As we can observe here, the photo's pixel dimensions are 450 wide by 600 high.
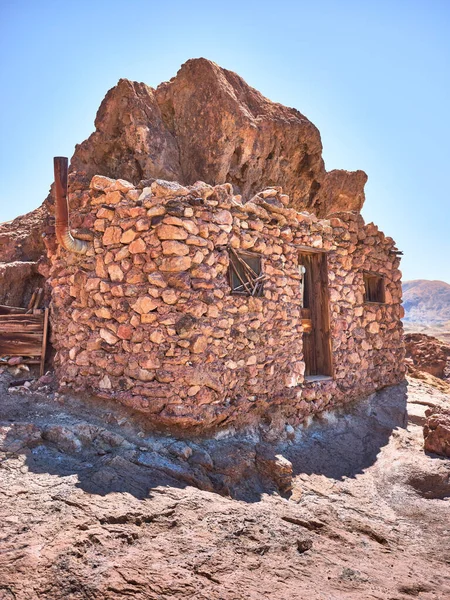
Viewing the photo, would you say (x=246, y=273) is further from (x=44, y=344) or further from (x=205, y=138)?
(x=205, y=138)

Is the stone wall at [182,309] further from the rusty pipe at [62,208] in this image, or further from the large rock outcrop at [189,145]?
the large rock outcrop at [189,145]

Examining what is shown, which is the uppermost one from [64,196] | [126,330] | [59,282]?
[64,196]

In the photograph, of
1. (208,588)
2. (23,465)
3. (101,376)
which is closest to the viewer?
(208,588)

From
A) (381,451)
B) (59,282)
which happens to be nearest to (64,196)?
(59,282)

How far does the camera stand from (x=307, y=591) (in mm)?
2467

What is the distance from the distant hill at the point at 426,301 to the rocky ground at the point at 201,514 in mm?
67085

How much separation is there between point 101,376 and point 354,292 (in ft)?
15.8

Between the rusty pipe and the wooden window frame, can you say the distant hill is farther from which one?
the rusty pipe

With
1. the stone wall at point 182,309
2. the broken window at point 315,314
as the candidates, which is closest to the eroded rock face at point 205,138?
the stone wall at point 182,309

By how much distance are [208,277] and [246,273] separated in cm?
79

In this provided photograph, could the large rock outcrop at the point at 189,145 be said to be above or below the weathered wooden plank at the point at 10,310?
above

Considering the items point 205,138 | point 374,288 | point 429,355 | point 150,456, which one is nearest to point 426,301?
point 429,355

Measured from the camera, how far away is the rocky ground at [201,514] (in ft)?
7.78

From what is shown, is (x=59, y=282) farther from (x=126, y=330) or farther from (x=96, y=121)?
(x=96, y=121)
